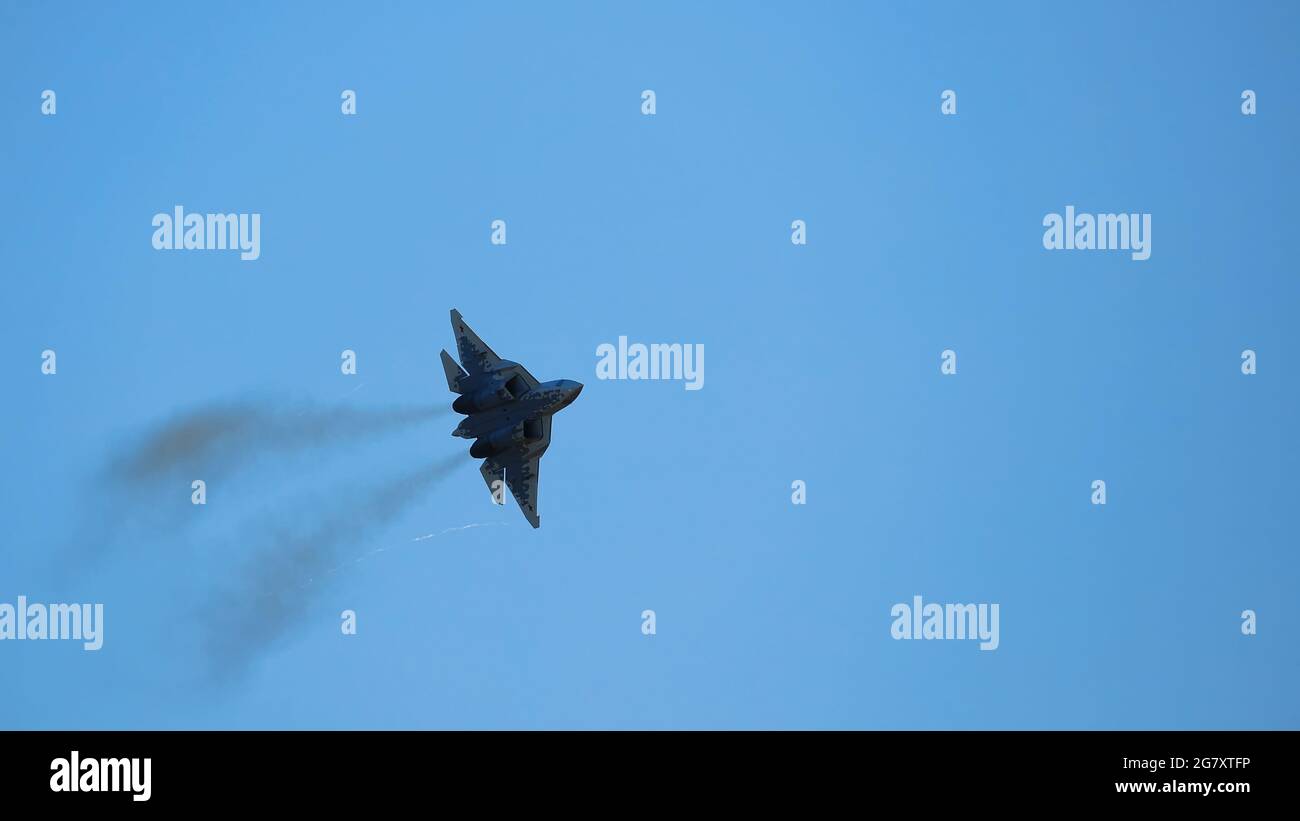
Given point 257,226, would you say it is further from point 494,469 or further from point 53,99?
Answer: point 494,469

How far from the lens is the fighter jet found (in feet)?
239

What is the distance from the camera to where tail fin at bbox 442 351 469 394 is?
243 feet

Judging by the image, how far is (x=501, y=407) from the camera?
73438mm

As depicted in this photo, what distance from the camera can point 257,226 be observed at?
83125 mm

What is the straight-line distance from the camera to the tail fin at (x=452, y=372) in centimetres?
7412

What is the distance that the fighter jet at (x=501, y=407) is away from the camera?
72938 mm

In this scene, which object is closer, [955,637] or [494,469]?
[494,469]

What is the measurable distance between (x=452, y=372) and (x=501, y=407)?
238 cm

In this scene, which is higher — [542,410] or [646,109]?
[646,109]

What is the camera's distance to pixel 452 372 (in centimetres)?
7419
